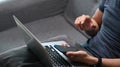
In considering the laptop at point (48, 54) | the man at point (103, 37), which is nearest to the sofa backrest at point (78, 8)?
the man at point (103, 37)

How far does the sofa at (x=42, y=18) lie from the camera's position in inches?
68.2

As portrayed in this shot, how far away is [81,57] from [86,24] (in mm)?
293

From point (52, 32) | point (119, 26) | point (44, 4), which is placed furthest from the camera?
point (44, 4)

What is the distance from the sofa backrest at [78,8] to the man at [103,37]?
0.99 feet

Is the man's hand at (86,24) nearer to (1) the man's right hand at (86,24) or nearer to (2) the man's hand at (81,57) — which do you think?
(1) the man's right hand at (86,24)

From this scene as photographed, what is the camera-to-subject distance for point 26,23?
192cm

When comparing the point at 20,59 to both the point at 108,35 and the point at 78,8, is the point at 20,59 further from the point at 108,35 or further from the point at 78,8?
the point at 78,8

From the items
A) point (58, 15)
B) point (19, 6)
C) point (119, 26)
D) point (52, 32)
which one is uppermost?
point (19, 6)

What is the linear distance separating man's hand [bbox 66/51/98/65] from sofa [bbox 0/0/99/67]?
502 millimetres

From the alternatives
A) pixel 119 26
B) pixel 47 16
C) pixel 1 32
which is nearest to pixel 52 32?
pixel 47 16

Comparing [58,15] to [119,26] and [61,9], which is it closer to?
[61,9]

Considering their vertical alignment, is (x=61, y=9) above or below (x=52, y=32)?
above

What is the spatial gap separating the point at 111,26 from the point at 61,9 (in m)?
0.77

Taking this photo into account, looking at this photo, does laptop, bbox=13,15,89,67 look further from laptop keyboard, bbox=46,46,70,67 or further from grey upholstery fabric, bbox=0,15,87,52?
grey upholstery fabric, bbox=0,15,87,52
